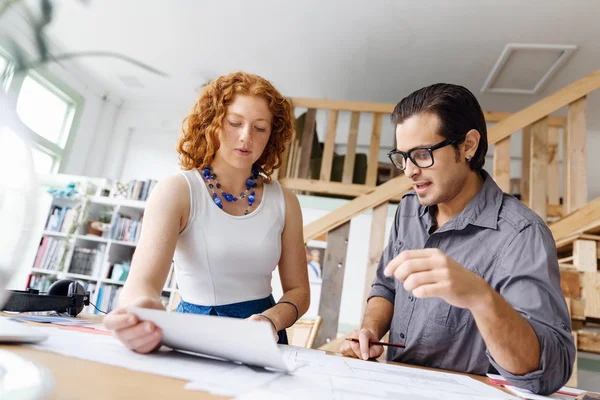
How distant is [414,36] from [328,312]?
2952 mm

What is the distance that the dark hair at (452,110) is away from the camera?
1156mm

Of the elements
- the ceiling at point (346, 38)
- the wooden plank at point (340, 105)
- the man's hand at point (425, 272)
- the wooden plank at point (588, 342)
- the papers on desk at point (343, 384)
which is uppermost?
the ceiling at point (346, 38)

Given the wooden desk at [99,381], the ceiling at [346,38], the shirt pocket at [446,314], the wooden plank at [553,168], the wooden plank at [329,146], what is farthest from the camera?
the ceiling at [346,38]

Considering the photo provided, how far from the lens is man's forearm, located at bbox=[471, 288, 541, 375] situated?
0.70 meters

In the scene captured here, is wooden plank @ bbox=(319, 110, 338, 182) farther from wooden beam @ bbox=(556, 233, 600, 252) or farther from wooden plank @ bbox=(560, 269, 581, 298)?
wooden plank @ bbox=(560, 269, 581, 298)

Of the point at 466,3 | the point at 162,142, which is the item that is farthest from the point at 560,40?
the point at 162,142

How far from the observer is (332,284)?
2203 millimetres

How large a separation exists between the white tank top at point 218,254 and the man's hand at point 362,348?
294mm

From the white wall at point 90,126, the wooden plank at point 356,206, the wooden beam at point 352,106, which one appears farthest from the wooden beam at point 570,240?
the white wall at point 90,126

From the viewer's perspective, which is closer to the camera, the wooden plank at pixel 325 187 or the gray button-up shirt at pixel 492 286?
the gray button-up shirt at pixel 492 286

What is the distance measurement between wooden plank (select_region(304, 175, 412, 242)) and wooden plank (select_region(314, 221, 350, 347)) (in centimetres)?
6

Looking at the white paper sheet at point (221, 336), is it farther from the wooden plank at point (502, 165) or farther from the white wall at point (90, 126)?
the white wall at point (90, 126)

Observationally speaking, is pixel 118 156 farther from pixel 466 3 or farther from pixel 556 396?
pixel 556 396

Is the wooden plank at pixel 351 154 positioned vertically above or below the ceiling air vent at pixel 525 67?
below
